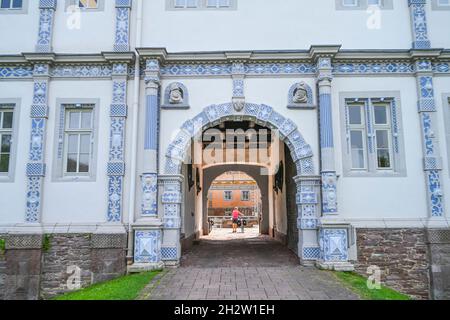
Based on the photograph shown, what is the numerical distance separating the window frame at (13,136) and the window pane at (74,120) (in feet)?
3.70

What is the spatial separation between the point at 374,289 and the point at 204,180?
11.6m

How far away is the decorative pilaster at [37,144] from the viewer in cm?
847

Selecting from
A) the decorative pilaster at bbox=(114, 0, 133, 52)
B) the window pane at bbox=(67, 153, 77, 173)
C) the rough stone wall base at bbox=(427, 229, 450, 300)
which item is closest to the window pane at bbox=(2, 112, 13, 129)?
the window pane at bbox=(67, 153, 77, 173)

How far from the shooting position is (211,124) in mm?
8945

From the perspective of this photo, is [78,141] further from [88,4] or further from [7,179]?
[88,4]

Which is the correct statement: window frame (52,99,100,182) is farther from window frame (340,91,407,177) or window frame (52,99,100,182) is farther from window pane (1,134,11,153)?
window frame (340,91,407,177)

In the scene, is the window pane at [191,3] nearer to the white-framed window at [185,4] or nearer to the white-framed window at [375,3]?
the white-framed window at [185,4]

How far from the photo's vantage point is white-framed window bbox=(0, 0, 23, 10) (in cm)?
941

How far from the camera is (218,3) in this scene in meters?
9.44

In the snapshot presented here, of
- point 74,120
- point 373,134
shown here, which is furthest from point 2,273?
point 373,134

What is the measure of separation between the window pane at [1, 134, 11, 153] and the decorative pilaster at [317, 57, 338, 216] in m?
6.91

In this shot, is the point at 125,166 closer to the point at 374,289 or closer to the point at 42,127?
the point at 42,127

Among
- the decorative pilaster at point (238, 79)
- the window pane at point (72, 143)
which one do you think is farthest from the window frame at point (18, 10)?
the decorative pilaster at point (238, 79)

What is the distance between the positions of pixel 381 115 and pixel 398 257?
10.3 ft
